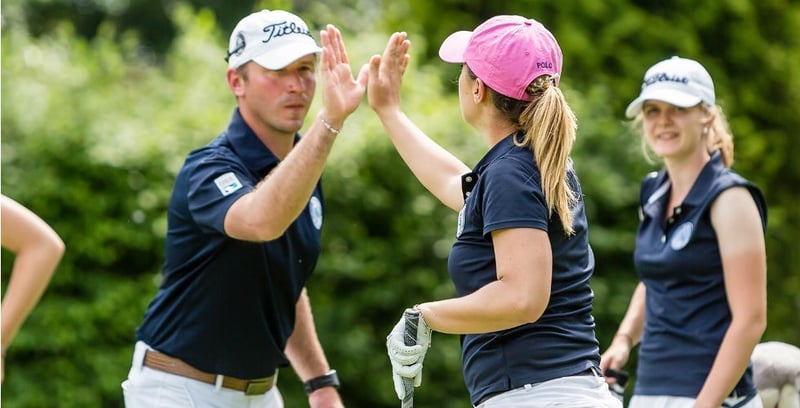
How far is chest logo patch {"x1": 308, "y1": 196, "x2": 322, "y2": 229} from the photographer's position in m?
4.78

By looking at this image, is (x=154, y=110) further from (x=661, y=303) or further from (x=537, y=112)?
(x=537, y=112)

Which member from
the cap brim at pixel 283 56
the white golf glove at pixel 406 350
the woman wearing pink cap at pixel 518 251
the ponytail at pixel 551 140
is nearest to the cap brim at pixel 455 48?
the woman wearing pink cap at pixel 518 251

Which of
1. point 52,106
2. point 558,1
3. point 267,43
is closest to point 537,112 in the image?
point 267,43

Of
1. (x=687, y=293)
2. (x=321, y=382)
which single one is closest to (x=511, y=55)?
(x=687, y=293)

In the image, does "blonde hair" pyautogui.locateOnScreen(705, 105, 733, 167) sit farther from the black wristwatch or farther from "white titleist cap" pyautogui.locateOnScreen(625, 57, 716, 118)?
the black wristwatch

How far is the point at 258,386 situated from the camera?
15.2 ft

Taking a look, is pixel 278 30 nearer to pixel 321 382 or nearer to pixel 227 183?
pixel 227 183

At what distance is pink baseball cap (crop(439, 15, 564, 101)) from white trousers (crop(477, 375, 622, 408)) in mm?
874

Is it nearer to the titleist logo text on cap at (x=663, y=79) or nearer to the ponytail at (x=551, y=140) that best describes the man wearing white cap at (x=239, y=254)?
the ponytail at (x=551, y=140)

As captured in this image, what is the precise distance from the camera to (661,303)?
494 centimetres

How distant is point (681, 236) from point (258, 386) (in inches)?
68.9

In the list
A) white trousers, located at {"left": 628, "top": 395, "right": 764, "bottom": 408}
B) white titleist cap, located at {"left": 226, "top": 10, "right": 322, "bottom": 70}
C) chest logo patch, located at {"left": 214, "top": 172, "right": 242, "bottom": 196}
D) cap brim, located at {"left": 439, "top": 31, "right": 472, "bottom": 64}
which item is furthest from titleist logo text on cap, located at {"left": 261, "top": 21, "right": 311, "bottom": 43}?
white trousers, located at {"left": 628, "top": 395, "right": 764, "bottom": 408}

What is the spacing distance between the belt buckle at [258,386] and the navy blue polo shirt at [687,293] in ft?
5.05

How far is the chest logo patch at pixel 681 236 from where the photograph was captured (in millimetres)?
4797
